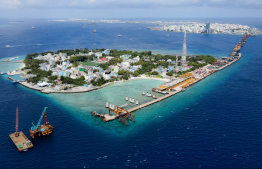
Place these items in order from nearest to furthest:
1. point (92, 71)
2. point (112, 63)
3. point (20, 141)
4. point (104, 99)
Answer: point (20, 141), point (104, 99), point (92, 71), point (112, 63)

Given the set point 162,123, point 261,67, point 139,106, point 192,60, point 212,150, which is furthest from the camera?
point 192,60

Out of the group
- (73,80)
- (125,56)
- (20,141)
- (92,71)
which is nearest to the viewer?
(20,141)

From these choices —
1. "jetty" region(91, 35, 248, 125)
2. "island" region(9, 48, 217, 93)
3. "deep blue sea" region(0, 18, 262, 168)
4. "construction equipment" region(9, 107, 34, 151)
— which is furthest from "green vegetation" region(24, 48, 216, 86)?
"construction equipment" region(9, 107, 34, 151)

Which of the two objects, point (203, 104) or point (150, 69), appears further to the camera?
point (150, 69)

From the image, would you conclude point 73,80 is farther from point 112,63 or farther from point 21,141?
point 21,141

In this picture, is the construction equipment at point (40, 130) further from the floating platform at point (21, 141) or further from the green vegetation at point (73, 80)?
the green vegetation at point (73, 80)

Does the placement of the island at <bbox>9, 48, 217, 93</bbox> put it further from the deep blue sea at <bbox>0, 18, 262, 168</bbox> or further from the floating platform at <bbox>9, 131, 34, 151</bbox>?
the floating platform at <bbox>9, 131, 34, 151</bbox>

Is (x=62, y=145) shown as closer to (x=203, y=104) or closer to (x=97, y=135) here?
(x=97, y=135)

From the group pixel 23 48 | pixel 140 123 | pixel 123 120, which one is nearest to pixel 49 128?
pixel 123 120

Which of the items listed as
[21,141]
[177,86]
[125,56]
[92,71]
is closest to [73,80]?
[92,71]
